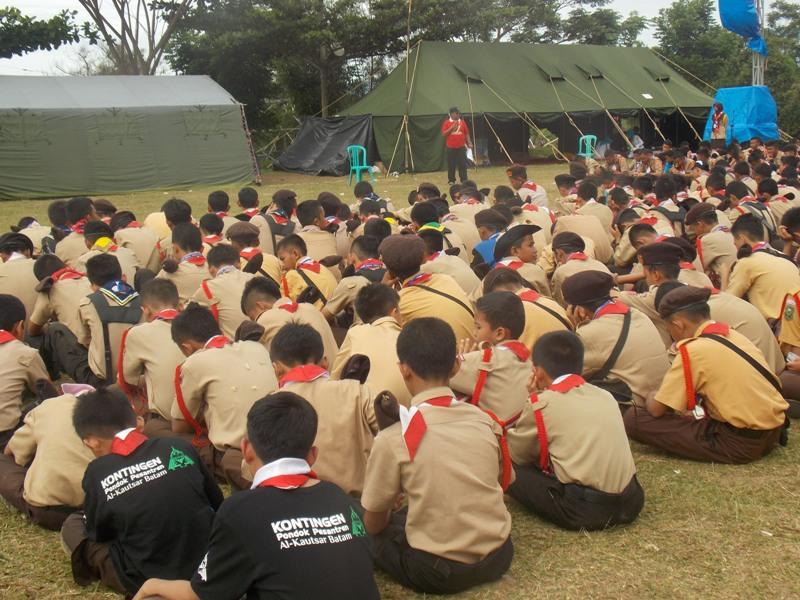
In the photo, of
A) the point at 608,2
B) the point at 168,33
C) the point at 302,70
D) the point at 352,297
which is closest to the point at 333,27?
the point at 302,70

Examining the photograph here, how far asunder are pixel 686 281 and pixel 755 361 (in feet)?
5.04

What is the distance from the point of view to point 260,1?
2583 centimetres

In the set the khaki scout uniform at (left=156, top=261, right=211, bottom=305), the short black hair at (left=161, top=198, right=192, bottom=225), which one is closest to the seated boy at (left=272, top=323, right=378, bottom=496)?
the khaki scout uniform at (left=156, top=261, right=211, bottom=305)

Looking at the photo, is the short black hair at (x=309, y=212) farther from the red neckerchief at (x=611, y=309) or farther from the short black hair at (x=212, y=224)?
the red neckerchief at (x=611, y=309)

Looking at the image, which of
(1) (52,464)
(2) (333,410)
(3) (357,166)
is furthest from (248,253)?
(3) (357,166)

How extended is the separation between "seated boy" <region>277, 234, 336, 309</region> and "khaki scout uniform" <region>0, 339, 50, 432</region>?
196cm

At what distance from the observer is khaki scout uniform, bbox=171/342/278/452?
13.6ft

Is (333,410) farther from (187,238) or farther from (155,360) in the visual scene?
(187,238)

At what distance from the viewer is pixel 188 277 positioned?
650cm

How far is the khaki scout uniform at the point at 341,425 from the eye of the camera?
3.71 m

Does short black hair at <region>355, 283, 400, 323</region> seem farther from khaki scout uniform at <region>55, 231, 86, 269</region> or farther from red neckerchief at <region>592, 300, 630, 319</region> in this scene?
khaki scout uniform at <region>55, 231, 86, 269</region>

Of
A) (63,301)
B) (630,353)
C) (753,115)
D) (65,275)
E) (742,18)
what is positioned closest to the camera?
(630,353)

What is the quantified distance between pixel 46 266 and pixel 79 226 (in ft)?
5.29

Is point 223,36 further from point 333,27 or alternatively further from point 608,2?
point 608,2
